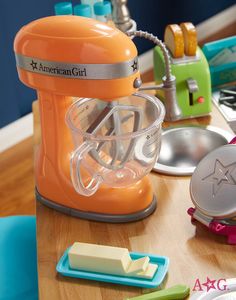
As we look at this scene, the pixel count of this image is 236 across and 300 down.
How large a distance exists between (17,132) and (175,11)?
1.41 m

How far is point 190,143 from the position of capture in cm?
147

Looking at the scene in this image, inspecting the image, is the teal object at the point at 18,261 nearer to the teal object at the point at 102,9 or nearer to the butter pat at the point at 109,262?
the butter pat at the point at 109,262

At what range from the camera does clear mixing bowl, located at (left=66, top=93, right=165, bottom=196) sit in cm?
107

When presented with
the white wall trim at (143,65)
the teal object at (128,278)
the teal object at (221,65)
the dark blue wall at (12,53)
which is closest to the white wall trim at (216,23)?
the white wall trim at (143,65)

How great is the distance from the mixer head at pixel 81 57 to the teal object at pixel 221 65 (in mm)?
652

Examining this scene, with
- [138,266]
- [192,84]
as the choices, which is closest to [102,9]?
[192,84]

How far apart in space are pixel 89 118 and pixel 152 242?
0.97ft

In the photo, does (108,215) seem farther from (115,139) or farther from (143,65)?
(143,65)

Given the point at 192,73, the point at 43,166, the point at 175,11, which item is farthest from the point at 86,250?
the point at 175,11

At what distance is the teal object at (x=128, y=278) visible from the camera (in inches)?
38.8

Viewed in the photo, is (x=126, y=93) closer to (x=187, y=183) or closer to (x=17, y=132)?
(x=187, y=183)

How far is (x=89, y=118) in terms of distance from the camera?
1.22 m

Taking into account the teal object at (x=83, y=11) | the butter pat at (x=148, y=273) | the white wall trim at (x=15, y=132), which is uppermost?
the teal object at (x=83, y=11)

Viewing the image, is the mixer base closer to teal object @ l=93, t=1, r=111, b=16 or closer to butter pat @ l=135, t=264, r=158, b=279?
butter pat @ l=135, t=264, r=158, b=279
